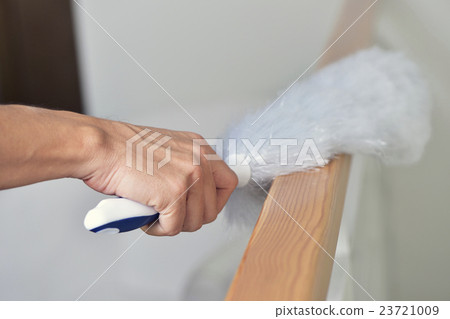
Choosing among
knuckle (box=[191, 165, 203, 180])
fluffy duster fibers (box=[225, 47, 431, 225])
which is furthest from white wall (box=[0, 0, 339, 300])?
knuckle (box=[191, 165, 203, 180])

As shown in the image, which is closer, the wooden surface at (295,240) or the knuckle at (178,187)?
the wooden surface at (295,240)

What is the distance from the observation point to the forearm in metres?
0.40

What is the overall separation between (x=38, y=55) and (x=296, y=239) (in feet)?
4.59

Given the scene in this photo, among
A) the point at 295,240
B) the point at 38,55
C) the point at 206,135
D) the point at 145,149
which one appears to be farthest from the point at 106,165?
the point at 38,55

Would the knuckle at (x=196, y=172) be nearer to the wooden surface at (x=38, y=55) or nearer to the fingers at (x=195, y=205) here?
the fingers at (x=195, y=205)

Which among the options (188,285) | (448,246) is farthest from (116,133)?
(448,246)

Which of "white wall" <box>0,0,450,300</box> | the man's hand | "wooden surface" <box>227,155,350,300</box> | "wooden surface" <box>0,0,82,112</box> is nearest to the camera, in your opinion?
"wooden surface" <box>227,155,350,300</box>

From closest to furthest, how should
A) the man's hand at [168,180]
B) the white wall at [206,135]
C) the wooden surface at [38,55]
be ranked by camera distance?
the man's hand at [168,180]
the white wall at [206,135]
the wooden surface at [38,55]

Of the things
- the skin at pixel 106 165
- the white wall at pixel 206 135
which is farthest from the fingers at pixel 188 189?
the white wall at pixel 206 135

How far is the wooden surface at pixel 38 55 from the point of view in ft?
5.02

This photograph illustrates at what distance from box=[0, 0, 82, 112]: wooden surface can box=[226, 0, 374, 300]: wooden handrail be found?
3.99 feet

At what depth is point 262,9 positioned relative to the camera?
121 cm

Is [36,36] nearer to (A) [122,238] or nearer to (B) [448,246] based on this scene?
(A) [122,238]

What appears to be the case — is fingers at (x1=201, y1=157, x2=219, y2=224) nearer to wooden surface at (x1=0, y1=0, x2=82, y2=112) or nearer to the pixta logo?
the pixta logo
